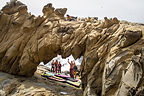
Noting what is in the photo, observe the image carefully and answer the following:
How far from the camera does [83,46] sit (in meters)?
9.88

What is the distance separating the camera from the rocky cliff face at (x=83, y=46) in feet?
21.9

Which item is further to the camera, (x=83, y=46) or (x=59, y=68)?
(x=59, y=68)

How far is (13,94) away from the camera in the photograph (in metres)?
9.17

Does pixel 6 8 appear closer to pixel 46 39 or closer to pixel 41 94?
pixel 46 39

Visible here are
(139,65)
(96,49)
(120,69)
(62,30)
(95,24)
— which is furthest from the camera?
(62,30)

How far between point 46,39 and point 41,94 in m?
3.71

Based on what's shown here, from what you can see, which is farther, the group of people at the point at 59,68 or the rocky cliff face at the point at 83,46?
the group of people at the point at 59,68

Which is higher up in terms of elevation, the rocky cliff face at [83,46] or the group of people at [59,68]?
the rocky cliff face at [83,46]

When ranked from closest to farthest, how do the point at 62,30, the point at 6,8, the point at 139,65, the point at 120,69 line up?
the point at 139,65 → the point at 120,69 → the point at 62,30 → the point at 6,8

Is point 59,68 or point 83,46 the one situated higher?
point 83,46

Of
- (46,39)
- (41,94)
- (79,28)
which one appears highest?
(79,28)

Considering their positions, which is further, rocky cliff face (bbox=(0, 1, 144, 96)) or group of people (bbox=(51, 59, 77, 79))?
group of people (bbox=(51, 59, 77, 79))

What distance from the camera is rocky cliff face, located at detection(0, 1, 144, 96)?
6.68 meters

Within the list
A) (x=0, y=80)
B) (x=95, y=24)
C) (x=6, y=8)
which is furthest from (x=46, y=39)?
(x=6, y=8)
